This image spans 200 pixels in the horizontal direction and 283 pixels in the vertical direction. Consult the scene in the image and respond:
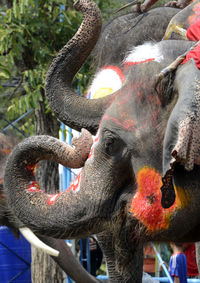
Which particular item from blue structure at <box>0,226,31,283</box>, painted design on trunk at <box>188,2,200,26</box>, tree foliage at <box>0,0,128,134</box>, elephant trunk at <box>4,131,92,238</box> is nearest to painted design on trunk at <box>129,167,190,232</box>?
elephant trunk at <box>4,131,92,238</box>

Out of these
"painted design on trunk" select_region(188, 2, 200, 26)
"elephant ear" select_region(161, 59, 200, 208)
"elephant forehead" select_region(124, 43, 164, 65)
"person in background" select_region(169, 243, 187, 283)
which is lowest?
"person in background" select_region(169, 243, 187, 283)

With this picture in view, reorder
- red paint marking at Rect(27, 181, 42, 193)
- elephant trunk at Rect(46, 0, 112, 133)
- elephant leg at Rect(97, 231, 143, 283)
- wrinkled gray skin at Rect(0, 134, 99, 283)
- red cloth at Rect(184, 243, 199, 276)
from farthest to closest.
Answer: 1. red cloth at Rect(184, 243, 199, 276)
2. wrinkled gray skin at Rect(0, 134, 99, 283)
3. elephant trunk at Rect(46, 0, 112, 133)
4. elephant leg at Rect(97, 231, 143, 283)
5. red paint marking at Rect(27, 181, 42, 193)

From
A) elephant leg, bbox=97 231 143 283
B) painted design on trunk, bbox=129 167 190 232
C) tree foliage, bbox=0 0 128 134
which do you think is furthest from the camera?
tree foliage, bbox=0 0 128 134

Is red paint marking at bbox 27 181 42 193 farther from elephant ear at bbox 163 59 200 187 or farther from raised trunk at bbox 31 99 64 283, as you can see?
raised trunk at bbox 31 99 64 283

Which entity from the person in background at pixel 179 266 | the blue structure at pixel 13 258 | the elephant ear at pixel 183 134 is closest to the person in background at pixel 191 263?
the person in background at pixel 179 266

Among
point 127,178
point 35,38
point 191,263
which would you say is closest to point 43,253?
point 191,263

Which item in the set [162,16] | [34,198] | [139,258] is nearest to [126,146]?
[34,198]

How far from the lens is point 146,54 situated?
8.31ft

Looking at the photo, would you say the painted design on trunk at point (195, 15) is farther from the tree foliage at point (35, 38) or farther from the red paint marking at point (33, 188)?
the tree foliage at point (35, 38)

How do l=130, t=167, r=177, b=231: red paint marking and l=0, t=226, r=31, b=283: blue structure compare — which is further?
l=0, t=226, r=31, b=283: blue structure

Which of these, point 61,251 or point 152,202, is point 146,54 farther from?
point 61,251

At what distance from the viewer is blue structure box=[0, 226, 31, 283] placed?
447 centimetres

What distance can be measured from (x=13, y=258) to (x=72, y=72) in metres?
2.10

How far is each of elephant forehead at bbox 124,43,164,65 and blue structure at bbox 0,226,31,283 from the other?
2222 millimetres
